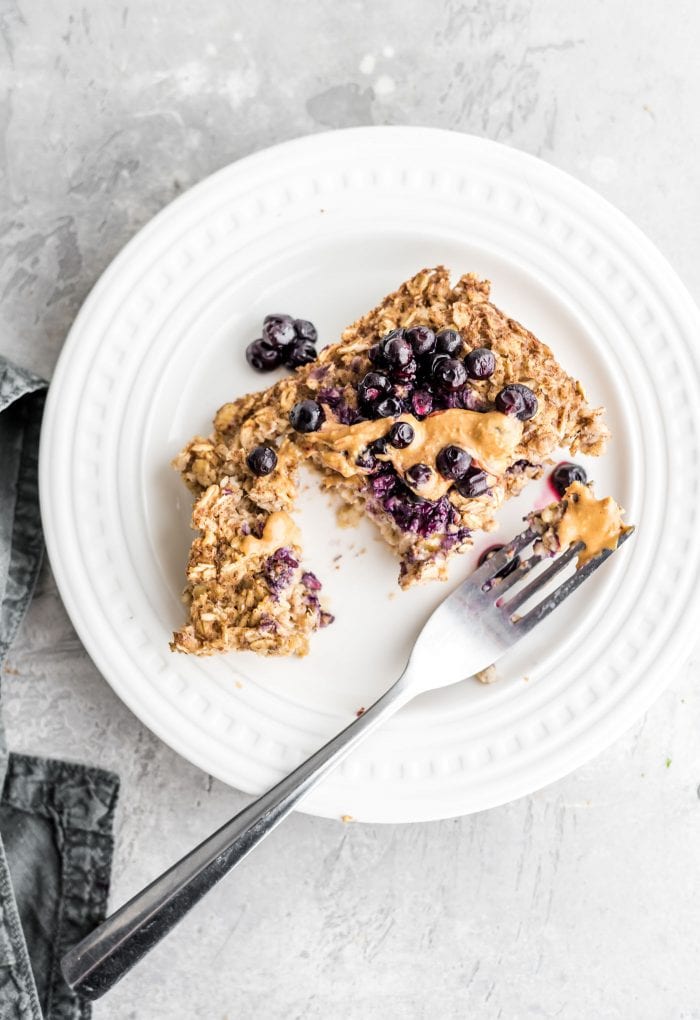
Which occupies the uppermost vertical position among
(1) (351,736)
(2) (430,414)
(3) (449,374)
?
(3) (449,374)

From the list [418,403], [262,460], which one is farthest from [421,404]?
[262,460]

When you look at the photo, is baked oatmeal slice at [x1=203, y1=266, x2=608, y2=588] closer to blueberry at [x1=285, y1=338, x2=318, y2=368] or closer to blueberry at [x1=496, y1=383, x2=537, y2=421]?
blueberry at [x1=496, y1=383, x2=537, y2=421]

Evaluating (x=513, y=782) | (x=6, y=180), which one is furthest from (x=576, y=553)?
(x=6, y=180)

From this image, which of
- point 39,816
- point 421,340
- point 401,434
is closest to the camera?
point 401,434

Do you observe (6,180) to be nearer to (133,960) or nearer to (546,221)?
(546,221)

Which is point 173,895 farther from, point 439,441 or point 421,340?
point 421,340

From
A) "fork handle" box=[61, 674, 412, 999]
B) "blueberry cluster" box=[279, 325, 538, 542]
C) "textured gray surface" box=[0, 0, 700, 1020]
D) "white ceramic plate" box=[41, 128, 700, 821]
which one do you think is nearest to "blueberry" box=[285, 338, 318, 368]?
"white ceramic plate" box=[41, 128, 700, 821]
